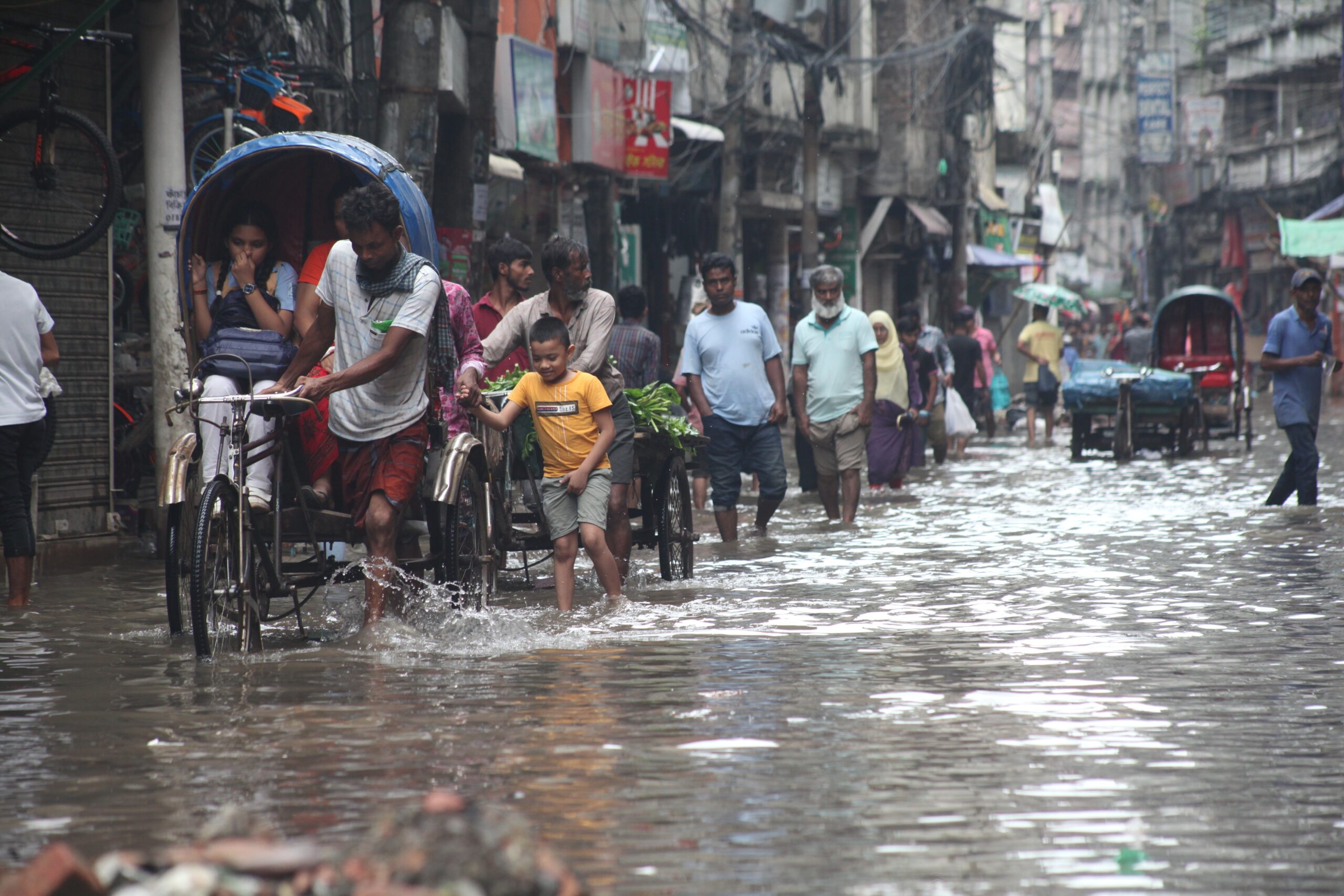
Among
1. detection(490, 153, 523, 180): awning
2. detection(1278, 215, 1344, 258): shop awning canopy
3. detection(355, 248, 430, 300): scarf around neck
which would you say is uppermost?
detection(1278, 215, 1344, 258): shop awning canopy

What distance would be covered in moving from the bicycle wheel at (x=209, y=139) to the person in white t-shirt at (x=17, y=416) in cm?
292

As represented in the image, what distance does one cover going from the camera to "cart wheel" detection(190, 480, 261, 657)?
6.66m

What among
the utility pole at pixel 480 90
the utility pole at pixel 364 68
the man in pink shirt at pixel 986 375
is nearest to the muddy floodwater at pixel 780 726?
the utility pole at pixel 480 90

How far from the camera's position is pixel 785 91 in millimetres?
29609

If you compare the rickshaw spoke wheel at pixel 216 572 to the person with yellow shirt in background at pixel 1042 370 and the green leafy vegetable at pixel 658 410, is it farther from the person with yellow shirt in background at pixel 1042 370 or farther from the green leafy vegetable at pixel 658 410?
the person with yellow shirt in background at pixel 1042 370

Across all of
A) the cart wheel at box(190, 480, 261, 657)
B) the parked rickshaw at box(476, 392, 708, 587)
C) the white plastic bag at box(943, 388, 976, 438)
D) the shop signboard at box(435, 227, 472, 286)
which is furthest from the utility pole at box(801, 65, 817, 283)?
the cart wheel at box(190, 480, 261, 657)

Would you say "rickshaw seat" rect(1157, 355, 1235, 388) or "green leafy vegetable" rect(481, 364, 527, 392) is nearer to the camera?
"green leafy vegetable" rect(481, 364, 527, 392)

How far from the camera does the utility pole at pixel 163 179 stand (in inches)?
426

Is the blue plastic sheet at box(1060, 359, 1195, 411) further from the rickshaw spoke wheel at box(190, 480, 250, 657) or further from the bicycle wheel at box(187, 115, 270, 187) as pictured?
the rickshaw spoke wheel at box(190, 480, 250, 657)

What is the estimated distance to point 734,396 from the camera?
12.0 m

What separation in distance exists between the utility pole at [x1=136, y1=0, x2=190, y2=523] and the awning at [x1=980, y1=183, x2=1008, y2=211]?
117ft

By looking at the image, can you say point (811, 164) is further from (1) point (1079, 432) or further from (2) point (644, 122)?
(1) point (1079, 432)

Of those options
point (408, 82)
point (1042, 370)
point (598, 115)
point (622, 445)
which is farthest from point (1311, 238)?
point (622, 445)

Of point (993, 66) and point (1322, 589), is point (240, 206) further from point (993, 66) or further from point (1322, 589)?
point (993, 66)
